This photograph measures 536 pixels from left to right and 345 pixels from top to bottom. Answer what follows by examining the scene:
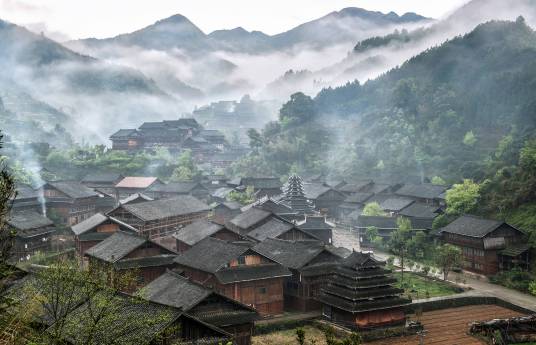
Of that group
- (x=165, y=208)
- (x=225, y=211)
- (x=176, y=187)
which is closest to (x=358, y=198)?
(x=225, y=211)

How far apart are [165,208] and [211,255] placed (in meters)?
23.2

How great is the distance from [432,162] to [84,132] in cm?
10279

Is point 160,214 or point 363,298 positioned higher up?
point 160,214

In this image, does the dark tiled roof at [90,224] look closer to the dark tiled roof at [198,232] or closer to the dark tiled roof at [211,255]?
the dark tiled roof at [198,232]

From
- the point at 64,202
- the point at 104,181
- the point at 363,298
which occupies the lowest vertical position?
the point at 363,298

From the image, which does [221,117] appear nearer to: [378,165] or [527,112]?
[378,165]

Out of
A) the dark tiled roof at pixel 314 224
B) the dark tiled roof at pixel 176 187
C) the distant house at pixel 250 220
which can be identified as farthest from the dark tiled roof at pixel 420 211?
the dark tiled roof at pixel 176 187

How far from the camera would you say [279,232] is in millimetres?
51375

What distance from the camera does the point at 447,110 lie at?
377 feet

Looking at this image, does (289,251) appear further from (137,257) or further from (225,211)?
(225,211)

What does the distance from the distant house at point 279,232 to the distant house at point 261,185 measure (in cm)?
3096

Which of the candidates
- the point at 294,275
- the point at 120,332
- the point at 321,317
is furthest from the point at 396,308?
the point at 120,332

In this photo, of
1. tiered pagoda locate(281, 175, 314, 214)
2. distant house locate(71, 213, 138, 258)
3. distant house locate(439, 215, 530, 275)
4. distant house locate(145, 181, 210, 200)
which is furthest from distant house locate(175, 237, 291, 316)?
distant house locate(145, 181, 210, 200)

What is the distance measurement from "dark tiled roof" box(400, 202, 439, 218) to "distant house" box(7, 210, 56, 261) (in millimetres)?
45748
